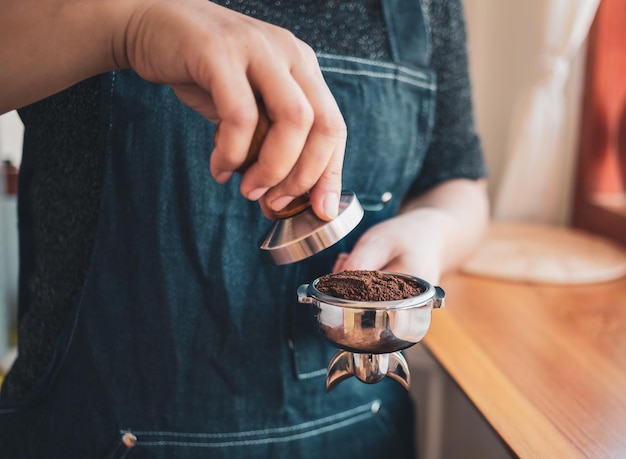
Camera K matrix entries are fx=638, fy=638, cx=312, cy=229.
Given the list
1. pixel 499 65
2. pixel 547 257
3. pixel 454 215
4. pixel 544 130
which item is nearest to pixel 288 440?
pixel 454 215

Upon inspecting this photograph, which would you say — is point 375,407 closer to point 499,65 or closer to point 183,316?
point 183,316

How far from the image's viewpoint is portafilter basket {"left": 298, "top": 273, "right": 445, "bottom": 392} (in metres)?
0.48

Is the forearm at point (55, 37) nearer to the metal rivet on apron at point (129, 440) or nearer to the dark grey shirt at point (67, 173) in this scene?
the dark grey shirt at point (67, 173)

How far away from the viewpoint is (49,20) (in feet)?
1.57

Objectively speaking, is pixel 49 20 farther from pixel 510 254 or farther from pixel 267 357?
pixel 510 254

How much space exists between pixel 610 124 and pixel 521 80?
331 millimetres

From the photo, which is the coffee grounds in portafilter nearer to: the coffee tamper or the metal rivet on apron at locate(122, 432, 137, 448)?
the coffee tamper

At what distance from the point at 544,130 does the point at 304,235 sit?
1.34 m

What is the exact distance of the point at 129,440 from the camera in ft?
2.21

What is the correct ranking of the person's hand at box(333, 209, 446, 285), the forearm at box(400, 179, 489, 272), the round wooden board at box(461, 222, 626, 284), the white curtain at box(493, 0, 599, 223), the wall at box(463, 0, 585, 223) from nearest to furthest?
the person's hand at box(333, 209, 446, 285) → the forearm at box(400, 179, 489, 272) → the round wooden board at box(461, 222, 626, 284) → the white curtain at box(493, 0, 599, 223) → the wall at box(463, 0, 585, 223)

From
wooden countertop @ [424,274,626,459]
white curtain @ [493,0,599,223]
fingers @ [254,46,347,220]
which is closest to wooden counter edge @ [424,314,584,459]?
wooden countertop @ [424,274,626,459]

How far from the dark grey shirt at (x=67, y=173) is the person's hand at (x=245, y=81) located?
20 centimetres

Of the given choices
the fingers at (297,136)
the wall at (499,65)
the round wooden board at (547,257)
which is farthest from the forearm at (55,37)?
the wall at (499,65)

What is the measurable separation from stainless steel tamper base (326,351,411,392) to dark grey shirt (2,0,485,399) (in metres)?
0.29
